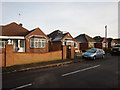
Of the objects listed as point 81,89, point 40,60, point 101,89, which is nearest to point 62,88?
point 81,89

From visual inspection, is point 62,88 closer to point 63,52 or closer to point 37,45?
point 63,52

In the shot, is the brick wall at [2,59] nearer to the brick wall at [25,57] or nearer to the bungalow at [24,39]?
the brick wall at [25,57]

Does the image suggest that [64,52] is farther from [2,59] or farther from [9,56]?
[2,59]

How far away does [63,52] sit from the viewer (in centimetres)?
1586

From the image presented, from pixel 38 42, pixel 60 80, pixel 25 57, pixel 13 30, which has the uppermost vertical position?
pixel 13 30

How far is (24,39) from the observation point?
19.7 meters

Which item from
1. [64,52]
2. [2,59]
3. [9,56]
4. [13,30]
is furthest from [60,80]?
[13,30]

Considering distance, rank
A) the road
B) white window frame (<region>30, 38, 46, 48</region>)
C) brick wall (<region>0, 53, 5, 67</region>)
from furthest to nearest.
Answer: white window frame (<region>30, 38, 46, 48</region>) < brick wall (<region>0, 53, 5, 67</region>) < the road

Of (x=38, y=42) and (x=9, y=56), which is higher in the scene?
(x=38, y=42)

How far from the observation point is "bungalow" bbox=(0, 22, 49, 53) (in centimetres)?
1879

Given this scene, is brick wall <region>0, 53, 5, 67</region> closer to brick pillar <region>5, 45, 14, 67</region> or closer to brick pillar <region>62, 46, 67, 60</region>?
brick pillar <region>5, 45, 14, 67</region>

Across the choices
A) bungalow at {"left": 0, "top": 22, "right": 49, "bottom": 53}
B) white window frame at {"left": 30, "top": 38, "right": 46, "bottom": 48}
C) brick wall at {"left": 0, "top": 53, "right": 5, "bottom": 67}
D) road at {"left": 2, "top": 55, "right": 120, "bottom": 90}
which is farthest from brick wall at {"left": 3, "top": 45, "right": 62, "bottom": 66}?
white window frame at {"left": 30, "top": 38, "right": 46, "bottom": 48}

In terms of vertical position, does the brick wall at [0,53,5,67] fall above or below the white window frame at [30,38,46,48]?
below

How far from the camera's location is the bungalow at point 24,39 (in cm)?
1879
